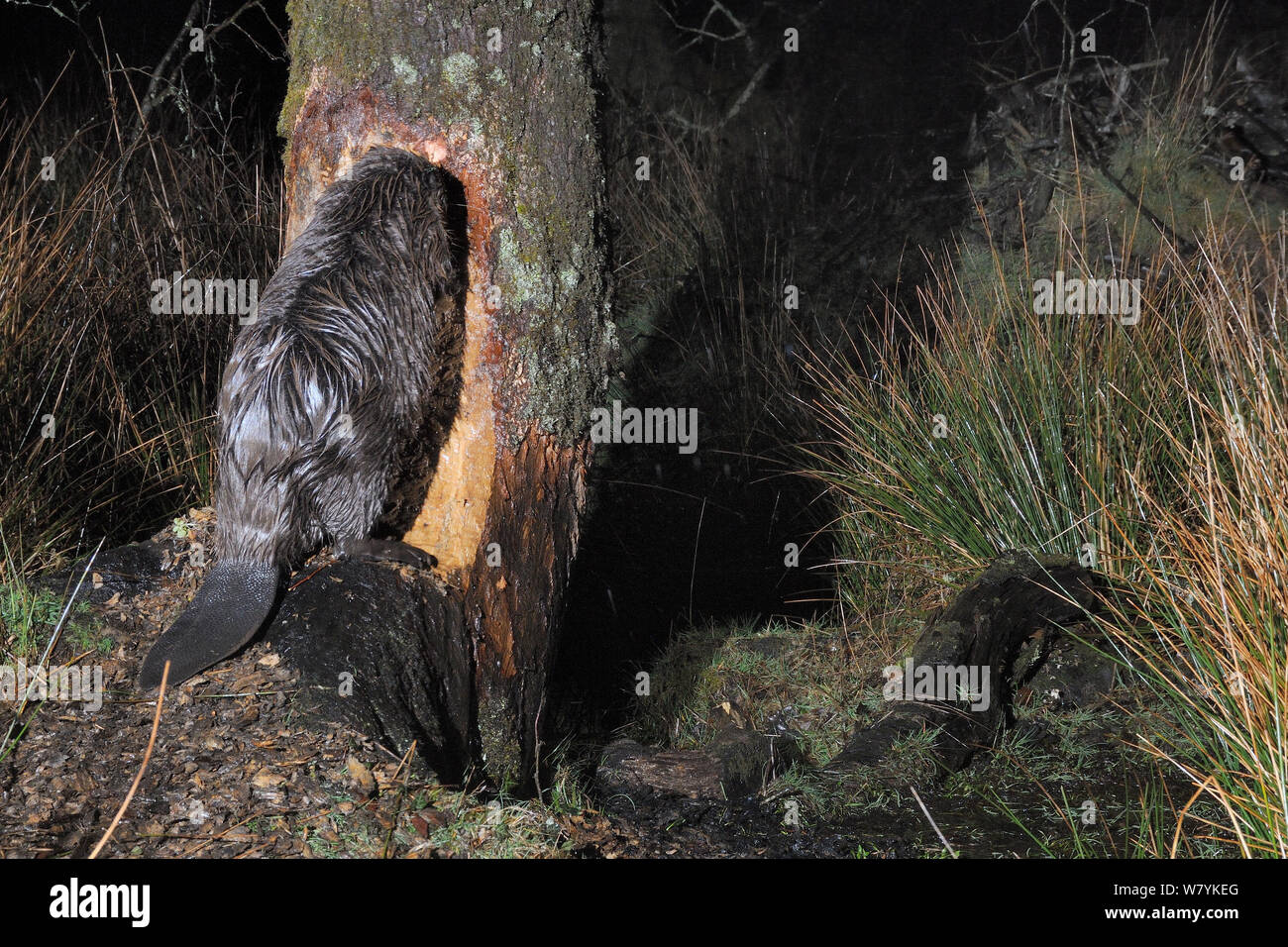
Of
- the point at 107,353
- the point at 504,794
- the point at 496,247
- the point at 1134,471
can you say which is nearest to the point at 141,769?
the point at 504,794

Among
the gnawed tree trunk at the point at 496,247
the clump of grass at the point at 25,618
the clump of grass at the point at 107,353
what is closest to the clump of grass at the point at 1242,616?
the gnawed tree trunk at the point at 496,247

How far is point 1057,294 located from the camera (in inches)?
138

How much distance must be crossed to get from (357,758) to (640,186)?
15.5 ft

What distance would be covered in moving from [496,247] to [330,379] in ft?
1.75

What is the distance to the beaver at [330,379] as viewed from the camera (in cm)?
249

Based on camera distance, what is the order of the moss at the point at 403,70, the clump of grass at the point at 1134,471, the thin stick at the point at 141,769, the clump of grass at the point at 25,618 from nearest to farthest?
the thin stick at the point at 141,769 < the clump of grass at the point at 1134,471 < the clump of grass at the point at 25,618 < the moss at the point at 403,70

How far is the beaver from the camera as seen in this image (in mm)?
2488

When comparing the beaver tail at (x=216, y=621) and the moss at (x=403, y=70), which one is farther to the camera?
the moss at (x=403, y=70)

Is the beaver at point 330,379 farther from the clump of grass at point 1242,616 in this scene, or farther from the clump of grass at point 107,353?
the clump of grass at point 1242,616

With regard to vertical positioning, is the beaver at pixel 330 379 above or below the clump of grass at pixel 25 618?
above

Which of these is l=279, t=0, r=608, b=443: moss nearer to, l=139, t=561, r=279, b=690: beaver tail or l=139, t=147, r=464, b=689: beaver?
l=139, t=147, r=464, b=689: beaver

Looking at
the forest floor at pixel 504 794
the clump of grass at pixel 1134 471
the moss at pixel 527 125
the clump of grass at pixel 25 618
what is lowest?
the forest floor at pixel 504 794

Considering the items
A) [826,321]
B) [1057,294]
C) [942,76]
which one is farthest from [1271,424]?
[942,76]

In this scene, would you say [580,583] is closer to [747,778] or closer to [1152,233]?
[747,778]
